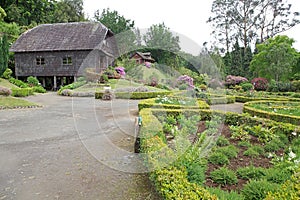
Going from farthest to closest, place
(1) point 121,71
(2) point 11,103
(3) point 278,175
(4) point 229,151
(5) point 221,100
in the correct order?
(1) point 121,71 → (5) point 221,100 → (2) point 11,103 → (4) point 229,151 → (3) point 278,175

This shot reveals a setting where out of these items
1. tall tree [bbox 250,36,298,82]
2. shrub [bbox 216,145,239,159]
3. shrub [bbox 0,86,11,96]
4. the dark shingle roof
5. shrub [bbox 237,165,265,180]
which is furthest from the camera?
the dark shingle roof

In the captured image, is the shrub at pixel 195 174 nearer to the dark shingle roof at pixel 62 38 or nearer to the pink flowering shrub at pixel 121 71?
the pink flowering shrub at pixel 121 71

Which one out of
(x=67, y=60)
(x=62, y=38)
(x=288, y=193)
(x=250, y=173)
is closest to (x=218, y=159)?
(x=250, y=173)

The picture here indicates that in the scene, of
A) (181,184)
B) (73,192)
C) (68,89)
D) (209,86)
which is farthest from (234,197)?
(68,89)

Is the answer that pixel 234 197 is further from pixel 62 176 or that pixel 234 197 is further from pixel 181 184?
pixel 62 176

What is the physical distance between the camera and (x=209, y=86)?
612 inches

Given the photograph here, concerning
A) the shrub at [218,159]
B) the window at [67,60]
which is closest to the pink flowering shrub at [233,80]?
the window at [67,60]

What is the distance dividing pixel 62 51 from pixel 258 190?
72.3 feet

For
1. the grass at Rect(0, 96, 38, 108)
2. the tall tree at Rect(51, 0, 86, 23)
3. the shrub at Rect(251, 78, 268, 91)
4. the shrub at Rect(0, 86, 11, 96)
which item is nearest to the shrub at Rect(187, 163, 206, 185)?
the grass at Rect(0, 96, 38, 108)

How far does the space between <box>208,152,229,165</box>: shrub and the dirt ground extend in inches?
41.5

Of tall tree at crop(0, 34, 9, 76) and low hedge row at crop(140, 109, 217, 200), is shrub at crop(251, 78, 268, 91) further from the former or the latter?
tall tree at crop(0, 34, 9, 76)

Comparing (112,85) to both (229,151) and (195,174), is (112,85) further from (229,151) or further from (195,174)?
(195,174)

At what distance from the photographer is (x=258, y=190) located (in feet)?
9.20

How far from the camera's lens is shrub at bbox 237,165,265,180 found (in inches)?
132
